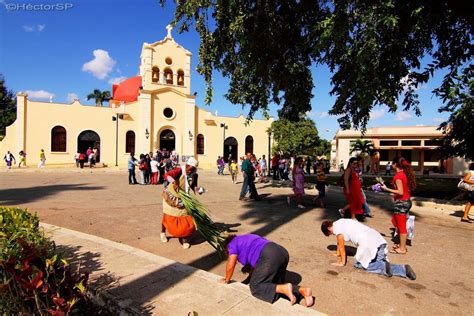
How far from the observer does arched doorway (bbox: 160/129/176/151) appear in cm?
3280

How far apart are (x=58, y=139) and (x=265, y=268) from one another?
29.8m

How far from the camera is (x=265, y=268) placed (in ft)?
11.2


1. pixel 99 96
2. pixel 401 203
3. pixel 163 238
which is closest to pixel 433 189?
pixel 401 203

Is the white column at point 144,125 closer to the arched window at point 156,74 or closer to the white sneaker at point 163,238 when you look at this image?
the arched window at point 156,74

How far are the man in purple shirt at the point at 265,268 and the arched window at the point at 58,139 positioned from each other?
29216 mm

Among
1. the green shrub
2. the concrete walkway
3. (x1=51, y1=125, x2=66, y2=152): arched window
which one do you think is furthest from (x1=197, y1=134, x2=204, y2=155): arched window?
the green shrub

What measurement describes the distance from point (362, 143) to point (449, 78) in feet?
106

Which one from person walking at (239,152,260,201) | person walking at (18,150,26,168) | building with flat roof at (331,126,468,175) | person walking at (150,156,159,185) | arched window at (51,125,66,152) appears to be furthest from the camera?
building with flat roof at (331,126,468,175)

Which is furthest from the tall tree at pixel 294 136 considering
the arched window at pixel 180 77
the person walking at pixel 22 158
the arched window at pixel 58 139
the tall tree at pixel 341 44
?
the tall tree at pixel 341 44

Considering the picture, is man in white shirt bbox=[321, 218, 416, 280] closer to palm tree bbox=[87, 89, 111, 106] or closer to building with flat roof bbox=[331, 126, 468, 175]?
building with flat roof bbox=[331, 126, 468, 175]

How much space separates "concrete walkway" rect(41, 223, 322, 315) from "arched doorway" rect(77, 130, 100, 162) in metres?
27.4

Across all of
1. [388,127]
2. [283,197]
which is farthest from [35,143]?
[388,127]

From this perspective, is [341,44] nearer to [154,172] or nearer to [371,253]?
[371,253]

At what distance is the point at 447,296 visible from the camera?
3850 mm
